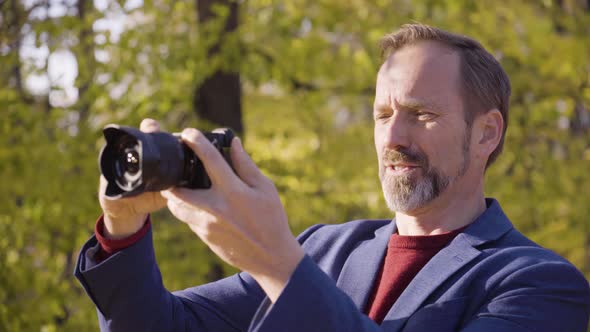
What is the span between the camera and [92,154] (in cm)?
542

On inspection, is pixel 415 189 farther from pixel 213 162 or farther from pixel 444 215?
pixel 213 162

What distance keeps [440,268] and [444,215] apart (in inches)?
11.2

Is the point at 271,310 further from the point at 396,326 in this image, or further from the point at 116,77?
the point at 116,77

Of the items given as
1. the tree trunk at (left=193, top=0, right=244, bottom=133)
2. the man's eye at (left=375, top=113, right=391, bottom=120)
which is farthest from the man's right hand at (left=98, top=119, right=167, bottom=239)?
the tree trunk at (left=193, top=0, right=244, bottom=133)

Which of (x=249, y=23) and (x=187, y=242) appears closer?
(x=187, y=242)

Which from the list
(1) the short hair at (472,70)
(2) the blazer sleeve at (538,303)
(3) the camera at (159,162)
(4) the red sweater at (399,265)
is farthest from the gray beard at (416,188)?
(3) the camera at (159,162)

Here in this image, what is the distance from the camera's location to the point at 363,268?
8.55ft

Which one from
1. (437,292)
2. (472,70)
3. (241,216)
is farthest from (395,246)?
(241,216)

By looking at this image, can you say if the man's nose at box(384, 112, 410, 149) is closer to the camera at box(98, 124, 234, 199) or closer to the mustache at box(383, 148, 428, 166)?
the mustache at box(383, 148, 428, 166)

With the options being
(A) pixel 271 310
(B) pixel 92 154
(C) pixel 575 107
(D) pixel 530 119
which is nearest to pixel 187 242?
(B) pixel 92 154

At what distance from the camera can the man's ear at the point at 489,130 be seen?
274 cm

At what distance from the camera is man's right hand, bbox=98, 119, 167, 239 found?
6.51 ft

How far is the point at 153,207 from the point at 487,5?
591 cm

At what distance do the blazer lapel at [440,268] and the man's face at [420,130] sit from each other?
0.57ft
